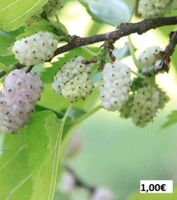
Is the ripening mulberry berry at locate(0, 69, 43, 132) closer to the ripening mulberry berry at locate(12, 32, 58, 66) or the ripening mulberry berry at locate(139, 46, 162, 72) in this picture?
the ripening mulberry berry at locate(12, 32, 58, 66)

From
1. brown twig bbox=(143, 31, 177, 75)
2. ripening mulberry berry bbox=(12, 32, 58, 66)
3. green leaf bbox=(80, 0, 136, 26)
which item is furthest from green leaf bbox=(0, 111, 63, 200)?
green leaf bbox=(80, 0, 136, 26)

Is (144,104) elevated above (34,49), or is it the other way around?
(34,49)

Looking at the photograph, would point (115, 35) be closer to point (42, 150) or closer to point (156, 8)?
point (156, 8)

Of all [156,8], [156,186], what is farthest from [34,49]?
[156,186]

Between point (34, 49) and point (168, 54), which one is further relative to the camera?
point (168, 54)

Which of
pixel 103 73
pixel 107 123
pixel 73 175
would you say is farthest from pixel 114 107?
pixel 107 123

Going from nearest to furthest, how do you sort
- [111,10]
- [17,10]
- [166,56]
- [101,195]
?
[17,10], [166,56], [111,10], [101,195]

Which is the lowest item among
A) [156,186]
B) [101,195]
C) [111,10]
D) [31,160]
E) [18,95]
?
[101,195]
